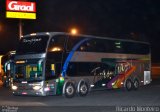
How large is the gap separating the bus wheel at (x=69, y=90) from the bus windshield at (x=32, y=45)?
2.70m

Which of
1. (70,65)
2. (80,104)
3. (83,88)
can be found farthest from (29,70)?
(80,104)

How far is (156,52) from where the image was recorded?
7750 centimetres

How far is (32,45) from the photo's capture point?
2117 cm

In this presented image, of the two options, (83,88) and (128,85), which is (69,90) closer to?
(83,88)

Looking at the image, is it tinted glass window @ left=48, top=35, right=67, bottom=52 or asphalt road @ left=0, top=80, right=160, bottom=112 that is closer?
asphalt road @ left=0, top=80, right=160, bottom=112

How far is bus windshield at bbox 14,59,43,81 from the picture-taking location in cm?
2058

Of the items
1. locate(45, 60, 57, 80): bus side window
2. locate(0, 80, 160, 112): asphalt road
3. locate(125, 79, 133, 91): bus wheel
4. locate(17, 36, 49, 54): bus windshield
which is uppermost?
locate(17, 36, 49, 54): bus windshield

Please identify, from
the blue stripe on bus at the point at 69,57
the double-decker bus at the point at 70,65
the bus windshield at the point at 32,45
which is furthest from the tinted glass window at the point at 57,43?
the blue stripe on bus at the point at 69,57

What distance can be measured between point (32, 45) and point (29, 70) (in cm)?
139

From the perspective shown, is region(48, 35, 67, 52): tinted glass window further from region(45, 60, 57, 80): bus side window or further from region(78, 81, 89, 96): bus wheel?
region(78, 81, 89, 96): bus wheel

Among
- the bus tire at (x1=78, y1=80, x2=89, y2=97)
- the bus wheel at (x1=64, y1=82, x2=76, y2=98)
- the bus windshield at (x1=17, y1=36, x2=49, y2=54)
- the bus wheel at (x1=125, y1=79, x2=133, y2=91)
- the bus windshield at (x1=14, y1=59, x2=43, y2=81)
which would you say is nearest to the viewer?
the bus windshield at (x1=14, y1=59, x2=43, y2=81)

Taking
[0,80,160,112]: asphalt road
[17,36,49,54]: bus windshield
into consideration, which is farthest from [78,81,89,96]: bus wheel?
[17,36,49,54]: bus windshield

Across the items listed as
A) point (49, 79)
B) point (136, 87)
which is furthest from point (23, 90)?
point (136, 87)

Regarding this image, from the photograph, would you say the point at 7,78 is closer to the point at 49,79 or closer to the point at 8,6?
the point at 49,79
